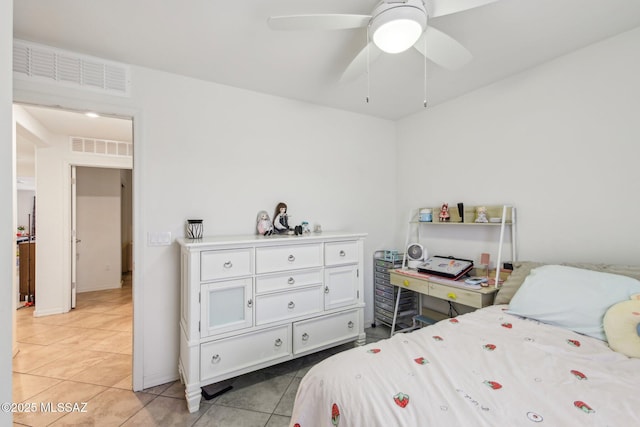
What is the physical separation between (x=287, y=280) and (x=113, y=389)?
157 cm

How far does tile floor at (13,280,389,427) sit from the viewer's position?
6.15 ft

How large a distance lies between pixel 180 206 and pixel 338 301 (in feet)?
5.28

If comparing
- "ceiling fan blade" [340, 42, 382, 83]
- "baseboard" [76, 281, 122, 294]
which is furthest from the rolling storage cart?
"baseboard" [76, 281, 122, 294]

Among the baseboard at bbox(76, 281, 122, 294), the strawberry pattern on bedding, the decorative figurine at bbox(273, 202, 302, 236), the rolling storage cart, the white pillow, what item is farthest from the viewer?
the baseboard at bbox(76, 281, 122, 294)

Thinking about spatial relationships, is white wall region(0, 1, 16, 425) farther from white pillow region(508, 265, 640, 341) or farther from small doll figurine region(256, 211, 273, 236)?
white pillow region(508, 265, 640, 341)

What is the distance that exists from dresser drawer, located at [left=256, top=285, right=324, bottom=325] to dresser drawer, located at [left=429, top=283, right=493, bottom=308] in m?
1.01

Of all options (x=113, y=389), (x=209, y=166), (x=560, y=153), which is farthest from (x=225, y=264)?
(x=560, y=153)

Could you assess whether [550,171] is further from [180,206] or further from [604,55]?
[180,206]

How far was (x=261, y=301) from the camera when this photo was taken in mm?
2197

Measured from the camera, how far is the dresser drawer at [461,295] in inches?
84.9

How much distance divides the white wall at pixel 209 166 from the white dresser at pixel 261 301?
23 cm

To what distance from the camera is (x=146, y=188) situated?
7.27 ft

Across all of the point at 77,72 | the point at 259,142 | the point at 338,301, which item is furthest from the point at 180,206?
the point at 338,301

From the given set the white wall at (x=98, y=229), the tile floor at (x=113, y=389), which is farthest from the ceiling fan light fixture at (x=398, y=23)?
the white wall at (x=98, y=229)
